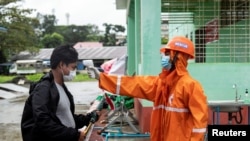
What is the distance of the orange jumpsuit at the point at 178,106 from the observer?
374cm

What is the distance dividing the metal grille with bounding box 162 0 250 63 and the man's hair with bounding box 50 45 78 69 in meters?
5.21

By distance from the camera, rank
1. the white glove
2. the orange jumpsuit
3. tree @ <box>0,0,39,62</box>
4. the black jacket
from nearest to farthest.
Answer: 1. the black jacket
2. the orange jumpsuit
3. the white glove
4. tree @ <box>0,0,39,62</box>

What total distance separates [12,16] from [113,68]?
77.0 feet

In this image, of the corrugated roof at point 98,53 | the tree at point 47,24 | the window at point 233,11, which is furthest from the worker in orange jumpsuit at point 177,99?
the tree at point 47,24

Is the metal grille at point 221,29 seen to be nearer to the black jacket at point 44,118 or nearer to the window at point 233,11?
the window at point 233,11

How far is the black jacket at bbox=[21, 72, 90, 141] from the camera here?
289 cm

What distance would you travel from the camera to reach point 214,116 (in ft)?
23.9

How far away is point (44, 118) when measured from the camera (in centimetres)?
288

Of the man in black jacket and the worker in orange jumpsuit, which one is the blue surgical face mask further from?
the man in black jacket

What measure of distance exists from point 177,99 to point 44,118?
1431 millimetres

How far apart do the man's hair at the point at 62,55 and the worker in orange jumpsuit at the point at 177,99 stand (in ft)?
3.90

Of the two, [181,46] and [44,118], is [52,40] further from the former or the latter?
[44,118]

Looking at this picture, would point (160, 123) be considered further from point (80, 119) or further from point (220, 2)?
point (220, 2)

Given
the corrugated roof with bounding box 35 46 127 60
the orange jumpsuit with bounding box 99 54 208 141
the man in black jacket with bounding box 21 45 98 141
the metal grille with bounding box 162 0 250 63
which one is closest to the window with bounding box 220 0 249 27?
the metal grille with bounding box 162 0 250 63
